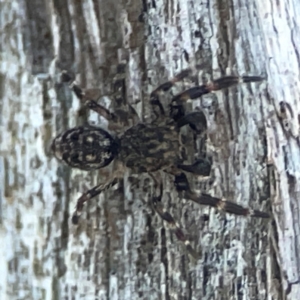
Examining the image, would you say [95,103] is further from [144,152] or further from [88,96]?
[144,152]

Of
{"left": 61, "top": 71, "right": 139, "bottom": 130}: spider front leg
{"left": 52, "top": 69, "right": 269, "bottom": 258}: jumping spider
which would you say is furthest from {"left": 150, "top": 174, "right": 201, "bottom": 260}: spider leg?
{"left": 61, "top": 71, "right": 139, "bottom": 130}: spider front leg

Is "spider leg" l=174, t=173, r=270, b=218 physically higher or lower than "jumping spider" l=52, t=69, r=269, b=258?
lower

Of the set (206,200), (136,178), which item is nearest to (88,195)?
(136,178)

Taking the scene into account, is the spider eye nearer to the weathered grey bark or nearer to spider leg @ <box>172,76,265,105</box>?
the weathered grey bark

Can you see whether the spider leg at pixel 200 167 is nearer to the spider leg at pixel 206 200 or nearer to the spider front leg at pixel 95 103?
the spider leg at pixel 206 200

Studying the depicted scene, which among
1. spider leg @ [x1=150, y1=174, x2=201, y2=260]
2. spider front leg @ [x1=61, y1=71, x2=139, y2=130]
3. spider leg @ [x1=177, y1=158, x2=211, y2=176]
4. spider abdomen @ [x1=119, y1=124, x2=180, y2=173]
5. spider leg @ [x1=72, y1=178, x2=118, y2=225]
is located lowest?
spider leg @ [x1=150, y1=174, x2=201, y2=260]

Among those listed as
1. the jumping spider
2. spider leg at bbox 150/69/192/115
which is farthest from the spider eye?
spider leg at bbox 150/69/192/115

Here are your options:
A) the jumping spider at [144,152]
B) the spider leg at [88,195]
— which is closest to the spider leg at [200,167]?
the jumping spider at [144,152]

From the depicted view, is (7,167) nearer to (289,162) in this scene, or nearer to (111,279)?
(111,279)
